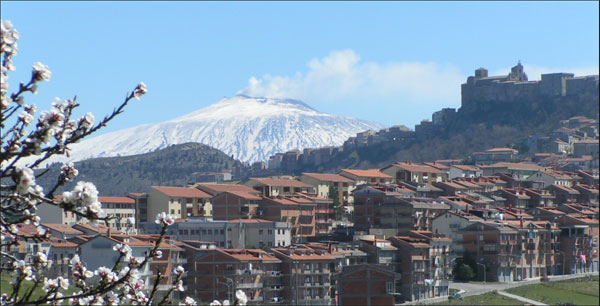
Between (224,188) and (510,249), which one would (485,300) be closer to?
(510,249)

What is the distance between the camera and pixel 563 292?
7162 centimetres

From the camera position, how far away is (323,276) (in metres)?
65.7

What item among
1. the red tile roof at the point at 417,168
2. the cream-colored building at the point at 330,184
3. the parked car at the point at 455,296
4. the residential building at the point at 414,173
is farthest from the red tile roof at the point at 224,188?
the parked car at the point at 455,296

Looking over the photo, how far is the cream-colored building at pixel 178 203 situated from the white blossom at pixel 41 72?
78.4m

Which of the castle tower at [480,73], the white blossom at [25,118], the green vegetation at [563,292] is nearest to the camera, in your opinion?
the white blossom at [25,118]

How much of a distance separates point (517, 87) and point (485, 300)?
118 metres

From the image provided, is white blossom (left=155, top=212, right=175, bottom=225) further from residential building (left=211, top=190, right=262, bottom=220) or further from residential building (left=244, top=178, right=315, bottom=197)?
residential building (left=244, top=178, right=315, bottom=197)

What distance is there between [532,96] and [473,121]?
33.0ft

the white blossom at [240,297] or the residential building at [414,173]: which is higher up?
the residential building at [414,173]

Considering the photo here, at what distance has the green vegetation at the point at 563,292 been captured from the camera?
223 ft

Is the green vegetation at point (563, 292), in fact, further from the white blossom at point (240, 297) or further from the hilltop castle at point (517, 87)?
the hilltop castle at point (517, 87)

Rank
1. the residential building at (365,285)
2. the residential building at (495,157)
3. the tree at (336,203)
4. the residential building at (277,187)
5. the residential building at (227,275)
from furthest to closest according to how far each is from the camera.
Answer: the residential building at (495,157) → the tree at (336,203) → the residential building at (277,187) → the residential building at (365,285) → the residential building at (227,275)

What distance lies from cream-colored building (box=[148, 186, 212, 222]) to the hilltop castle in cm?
9847

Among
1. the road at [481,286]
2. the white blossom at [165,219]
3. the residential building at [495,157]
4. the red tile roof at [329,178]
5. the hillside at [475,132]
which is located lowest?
the road at [481,286]
